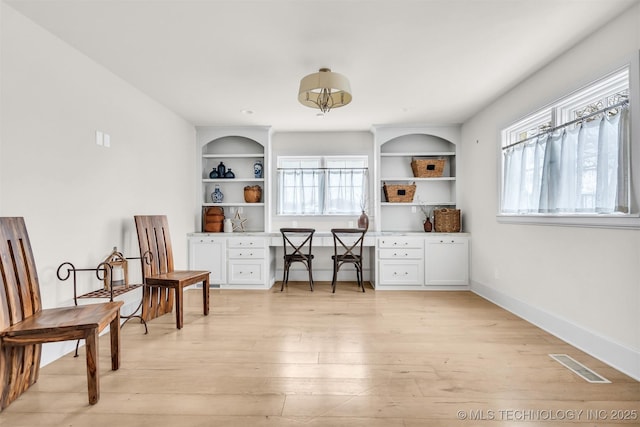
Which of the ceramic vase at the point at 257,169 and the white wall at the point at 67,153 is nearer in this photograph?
the white wall at the point at 67,153

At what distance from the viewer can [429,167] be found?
5.22 metres

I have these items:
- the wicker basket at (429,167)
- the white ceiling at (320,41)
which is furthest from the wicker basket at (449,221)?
the white ceiling at (320,41)

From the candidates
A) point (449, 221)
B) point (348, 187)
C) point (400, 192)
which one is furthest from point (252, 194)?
point (449, 221)

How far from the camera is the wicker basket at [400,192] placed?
207 inches

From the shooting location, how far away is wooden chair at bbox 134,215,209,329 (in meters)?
3.24

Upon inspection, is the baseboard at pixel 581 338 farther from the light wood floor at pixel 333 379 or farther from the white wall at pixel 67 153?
the white wall at pixel 67 153

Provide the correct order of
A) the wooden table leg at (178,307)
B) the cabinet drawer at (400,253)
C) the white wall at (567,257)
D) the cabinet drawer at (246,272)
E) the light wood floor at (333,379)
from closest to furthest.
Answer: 1. the light wood floor at (333,379)
2. the white wall at (567,257)
3. the wooden table leg at (178,307)
4. the cabinet drawer at (400,253)
5. the cabinet drawer at (246,272)

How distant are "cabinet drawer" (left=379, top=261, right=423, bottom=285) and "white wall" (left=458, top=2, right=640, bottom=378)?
0.81 meters

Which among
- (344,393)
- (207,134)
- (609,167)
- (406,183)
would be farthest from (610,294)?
(207,134)

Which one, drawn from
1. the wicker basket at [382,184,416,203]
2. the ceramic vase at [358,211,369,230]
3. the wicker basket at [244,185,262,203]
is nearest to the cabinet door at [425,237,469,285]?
the wicker basket at [382,184,416,203]

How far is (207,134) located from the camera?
5.30 m

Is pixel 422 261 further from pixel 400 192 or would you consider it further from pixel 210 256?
pixel 210 256

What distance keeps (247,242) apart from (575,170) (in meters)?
3.93

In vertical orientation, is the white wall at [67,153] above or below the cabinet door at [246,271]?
above
